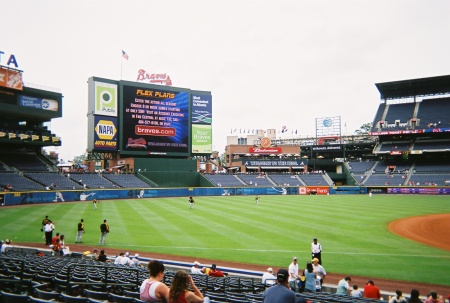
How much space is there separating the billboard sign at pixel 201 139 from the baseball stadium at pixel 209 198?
10.8 inches

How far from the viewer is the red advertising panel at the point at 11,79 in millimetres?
47062

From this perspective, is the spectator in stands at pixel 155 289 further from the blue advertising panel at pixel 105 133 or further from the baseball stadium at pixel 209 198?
the blue advertising panel at pixel 105 133

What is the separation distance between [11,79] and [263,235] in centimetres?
4289

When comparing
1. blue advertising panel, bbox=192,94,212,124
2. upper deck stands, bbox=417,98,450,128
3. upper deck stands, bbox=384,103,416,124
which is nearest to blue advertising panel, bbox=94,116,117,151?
blue advertising panel, bbox=192,94,212,124

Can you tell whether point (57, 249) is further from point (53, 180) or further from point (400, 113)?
point (400, 113)

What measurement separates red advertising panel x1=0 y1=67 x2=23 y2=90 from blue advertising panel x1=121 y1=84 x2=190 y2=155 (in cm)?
1607

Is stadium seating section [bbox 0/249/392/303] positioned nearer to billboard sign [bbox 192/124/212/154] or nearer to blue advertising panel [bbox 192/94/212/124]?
billboard sign [bbox 192/124/212/154]

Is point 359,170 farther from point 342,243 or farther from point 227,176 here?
point 342,243

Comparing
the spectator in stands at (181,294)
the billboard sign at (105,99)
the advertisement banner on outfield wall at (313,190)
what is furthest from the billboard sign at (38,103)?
the spectator in stands at (181,294)

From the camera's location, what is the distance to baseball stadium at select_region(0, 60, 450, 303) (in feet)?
44.1

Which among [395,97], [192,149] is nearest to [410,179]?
[395,97]

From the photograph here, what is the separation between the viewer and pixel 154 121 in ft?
205

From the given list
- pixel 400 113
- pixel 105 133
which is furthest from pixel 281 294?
pixel 400 113

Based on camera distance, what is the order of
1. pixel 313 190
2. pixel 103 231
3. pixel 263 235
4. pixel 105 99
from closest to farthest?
pixel 103 231 → pixel 263 235 → pixel 105 99 → pixel 313 190
